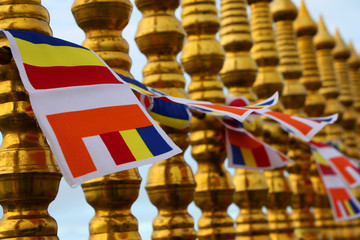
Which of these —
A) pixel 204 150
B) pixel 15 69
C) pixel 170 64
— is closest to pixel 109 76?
pixel 15 69

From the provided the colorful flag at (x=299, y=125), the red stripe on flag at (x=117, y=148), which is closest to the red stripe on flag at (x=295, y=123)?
the colorful flag at (x=299, y=125)

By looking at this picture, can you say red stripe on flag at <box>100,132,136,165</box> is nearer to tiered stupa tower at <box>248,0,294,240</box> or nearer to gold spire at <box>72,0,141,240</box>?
gold spire at <box>72,0,141,240</box>

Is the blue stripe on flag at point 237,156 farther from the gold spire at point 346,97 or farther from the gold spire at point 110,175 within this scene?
the gold spire at point 346,97

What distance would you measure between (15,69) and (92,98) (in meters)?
0.31

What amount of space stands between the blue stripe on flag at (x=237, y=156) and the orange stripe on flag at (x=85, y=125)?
1.44 meters

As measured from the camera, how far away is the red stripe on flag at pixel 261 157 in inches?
155

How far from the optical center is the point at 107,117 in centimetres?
235

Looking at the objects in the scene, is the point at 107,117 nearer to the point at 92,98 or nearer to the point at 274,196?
the point at 92,98

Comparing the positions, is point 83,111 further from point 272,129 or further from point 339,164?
point 339,164

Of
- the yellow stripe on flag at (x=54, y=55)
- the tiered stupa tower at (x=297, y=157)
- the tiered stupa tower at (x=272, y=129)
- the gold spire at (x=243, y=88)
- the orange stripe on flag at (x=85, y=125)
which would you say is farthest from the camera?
the tiered stupa tower at (x=297, y=157)

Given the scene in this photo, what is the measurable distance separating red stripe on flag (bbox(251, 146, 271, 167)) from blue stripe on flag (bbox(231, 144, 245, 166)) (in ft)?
0.36

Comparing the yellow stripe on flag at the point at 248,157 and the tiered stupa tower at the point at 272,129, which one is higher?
the tiered stupa tower at the point at 272,129

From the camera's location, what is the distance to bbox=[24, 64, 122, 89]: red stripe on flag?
2260 mm

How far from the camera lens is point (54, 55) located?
239cm
